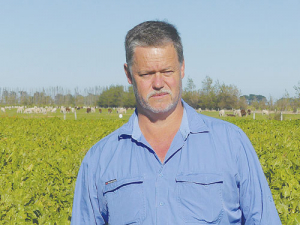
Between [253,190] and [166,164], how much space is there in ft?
1.94

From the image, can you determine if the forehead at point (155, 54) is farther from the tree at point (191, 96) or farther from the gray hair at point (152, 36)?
the tree at point (191, 96)

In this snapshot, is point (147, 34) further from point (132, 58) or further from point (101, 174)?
point (101, 174)

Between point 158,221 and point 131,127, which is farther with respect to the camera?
point 131,127

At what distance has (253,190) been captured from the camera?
7.50ft

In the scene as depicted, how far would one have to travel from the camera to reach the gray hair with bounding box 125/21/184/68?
2.48 meters

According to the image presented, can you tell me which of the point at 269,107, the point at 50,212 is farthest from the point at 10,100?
the point at 50,212

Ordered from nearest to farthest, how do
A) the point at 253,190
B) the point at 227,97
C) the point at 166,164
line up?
the point at 253,190, the point at 166,164, the point at 227,97

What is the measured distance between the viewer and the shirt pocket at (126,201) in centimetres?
241

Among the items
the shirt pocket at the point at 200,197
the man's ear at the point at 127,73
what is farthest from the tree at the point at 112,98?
the shirt pocket at the point at 200,197

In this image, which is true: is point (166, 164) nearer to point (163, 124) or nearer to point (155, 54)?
point (163, 124)

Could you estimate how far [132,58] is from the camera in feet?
8.39

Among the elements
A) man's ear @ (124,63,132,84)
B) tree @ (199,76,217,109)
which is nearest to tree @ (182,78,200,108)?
tree @ (199,76,217,109)

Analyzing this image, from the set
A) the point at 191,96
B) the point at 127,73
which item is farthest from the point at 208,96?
the point at 127,73

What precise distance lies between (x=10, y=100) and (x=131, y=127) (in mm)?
156584
